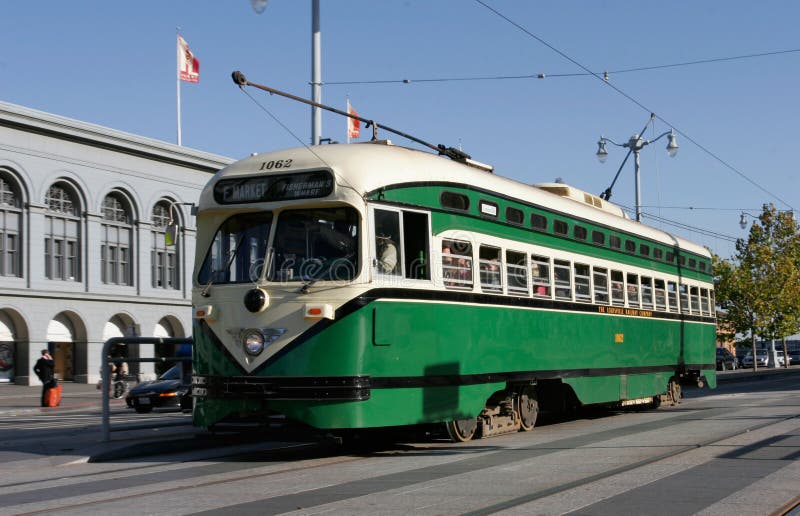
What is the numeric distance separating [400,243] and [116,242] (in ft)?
129

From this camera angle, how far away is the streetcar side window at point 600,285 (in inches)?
670

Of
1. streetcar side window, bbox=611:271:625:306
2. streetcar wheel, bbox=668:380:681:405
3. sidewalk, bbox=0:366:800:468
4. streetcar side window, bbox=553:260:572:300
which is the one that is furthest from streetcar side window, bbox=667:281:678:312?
sidewalk, bbox=0:366:800:468

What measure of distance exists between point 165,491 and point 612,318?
10.1m

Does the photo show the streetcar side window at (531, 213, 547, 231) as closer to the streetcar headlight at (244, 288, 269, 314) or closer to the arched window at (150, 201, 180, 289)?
the streetcar headlight at (244, 288, 269, 314)

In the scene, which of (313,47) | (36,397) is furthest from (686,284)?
(36,397)

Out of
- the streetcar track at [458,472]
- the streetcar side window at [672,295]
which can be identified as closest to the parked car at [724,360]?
the streetcar side window at [672,295]

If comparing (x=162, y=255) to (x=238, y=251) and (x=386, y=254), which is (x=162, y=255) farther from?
(x=386, y=254)

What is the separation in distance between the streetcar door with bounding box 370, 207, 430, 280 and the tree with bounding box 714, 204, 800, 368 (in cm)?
5318

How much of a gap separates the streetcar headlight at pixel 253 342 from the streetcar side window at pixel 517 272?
13.1 feet

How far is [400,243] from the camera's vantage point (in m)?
12.0

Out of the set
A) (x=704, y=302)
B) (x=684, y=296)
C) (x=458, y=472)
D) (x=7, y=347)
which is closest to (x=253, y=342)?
(x=458, y=472)

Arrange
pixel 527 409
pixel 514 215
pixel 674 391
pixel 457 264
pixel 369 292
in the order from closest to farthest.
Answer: pixel 369 292, pixel 457 264, pixel 514 215, pixel 527 409, pixel 674 391

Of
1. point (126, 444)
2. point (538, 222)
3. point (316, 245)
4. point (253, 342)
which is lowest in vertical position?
point (126, 444)

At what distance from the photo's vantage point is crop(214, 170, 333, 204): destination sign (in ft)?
38.3
